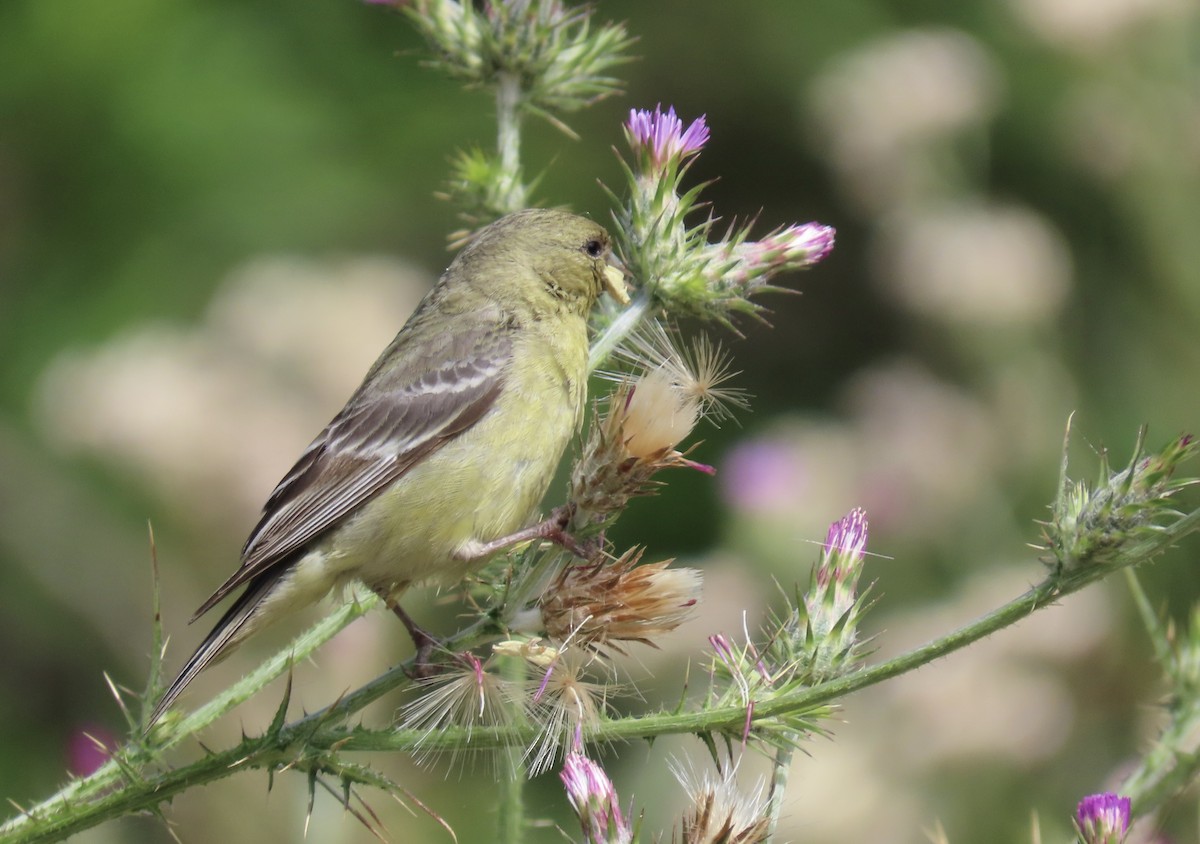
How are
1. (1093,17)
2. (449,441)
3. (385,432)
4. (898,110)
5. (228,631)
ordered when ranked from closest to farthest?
1. (228,631)
2. (449,441)
3. (385,432)
4. (1093,17)
5. (898,110)

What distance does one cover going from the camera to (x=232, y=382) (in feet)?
19.8

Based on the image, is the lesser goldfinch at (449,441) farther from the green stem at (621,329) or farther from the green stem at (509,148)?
the green stem at (621,329)

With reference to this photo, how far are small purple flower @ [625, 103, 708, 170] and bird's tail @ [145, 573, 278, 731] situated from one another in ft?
4.87

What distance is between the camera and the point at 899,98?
6.82 metres

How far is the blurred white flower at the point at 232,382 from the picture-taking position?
5.74 meters

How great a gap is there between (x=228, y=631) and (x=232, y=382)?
8.86ft

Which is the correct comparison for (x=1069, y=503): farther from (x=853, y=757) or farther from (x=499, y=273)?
(x=853, y=757)

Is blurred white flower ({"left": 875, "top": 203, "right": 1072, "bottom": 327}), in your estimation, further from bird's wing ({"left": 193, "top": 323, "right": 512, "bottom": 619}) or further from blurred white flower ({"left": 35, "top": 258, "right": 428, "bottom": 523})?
bird's wing ({"left": 193, "top": 323, "right": 512, "bottom": 619})

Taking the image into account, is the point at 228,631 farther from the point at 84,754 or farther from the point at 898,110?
the point at 898,110

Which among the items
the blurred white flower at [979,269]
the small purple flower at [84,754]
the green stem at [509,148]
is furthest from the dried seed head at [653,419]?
the blurred white flower at [979,269]

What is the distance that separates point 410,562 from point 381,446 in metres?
0.44

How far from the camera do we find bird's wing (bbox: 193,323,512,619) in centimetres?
382

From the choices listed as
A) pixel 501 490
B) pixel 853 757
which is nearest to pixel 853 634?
pixel 501 490

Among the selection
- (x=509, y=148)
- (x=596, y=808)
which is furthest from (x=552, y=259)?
(x=596, y=808)
